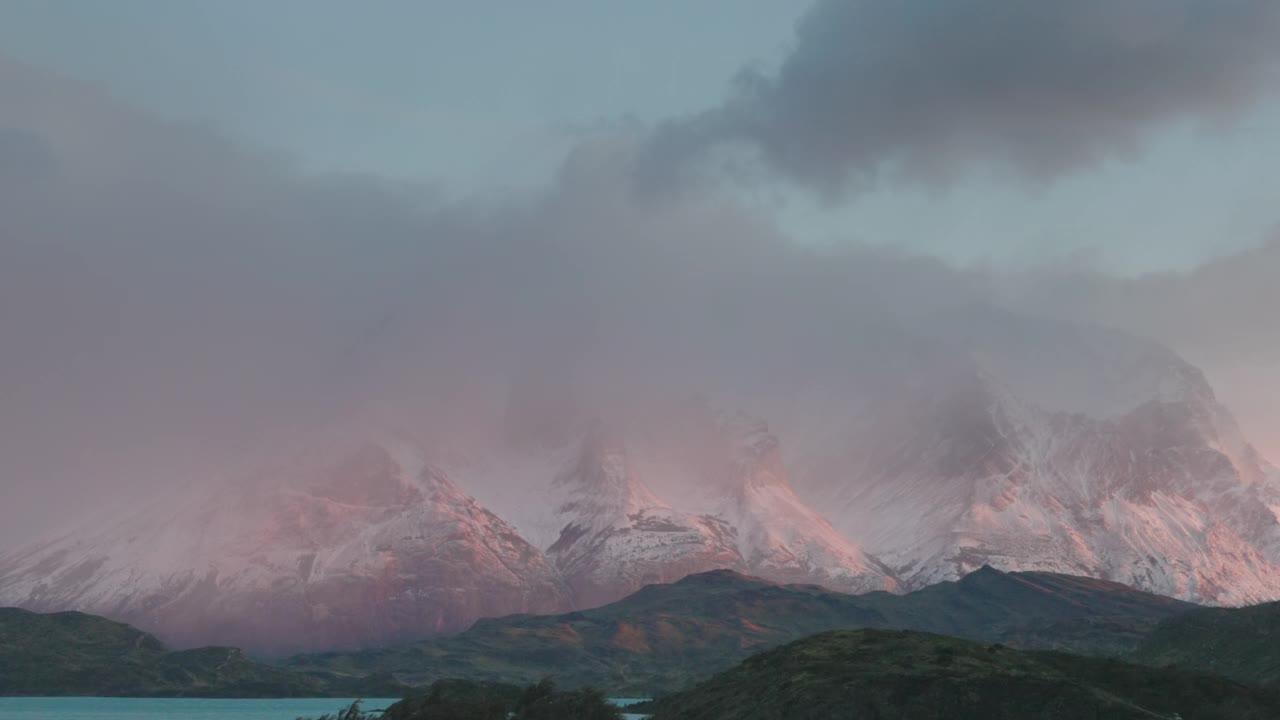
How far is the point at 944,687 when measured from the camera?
137 meters

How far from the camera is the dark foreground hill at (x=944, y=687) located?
13362cm

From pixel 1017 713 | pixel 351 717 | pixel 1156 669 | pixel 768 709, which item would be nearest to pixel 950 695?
pixel 1017 713

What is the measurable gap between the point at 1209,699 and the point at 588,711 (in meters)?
74.4

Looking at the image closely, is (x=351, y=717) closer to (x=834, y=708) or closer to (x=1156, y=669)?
(x=834, y=708)

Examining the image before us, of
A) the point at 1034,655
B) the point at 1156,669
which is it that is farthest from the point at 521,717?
the point at 1156,669

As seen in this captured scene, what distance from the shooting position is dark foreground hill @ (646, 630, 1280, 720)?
134 metres

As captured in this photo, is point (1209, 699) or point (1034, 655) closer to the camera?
point (1209, 699)

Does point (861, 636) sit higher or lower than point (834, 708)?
higher

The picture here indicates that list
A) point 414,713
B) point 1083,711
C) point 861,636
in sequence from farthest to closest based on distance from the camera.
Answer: point 861,636, point 414,713, point 1083,711

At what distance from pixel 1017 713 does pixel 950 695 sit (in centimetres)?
704

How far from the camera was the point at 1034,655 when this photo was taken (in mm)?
173375

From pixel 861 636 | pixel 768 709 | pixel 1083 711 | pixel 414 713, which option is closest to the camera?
pixel 1083 711

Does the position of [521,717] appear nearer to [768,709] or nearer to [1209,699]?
[768,709]

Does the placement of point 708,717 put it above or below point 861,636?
below
